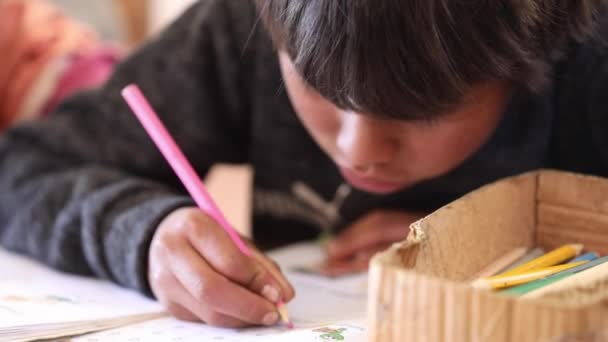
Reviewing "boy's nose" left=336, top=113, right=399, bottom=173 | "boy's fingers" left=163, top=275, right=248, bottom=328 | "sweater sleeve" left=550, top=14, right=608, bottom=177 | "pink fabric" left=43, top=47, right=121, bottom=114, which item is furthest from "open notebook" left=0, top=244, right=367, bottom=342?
"pink fabric" left=43, top=47, right=121, bottom=114

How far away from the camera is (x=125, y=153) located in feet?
2.30

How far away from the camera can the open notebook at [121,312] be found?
45cm

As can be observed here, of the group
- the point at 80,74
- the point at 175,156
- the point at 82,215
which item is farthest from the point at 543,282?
the point at 80,74

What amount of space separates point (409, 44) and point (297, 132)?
36cm

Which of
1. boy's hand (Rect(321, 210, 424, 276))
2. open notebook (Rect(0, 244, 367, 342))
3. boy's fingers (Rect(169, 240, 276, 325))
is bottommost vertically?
boy's hand (Rect(321, 210, 424, 276))

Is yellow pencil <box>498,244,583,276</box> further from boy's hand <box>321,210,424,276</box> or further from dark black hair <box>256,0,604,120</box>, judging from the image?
boy's hand <box>321,210,424,276</box>

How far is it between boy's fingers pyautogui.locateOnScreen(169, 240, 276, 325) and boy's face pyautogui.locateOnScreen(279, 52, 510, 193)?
A: 0.39 feet

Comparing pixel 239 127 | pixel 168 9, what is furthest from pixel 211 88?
pixel 168 9

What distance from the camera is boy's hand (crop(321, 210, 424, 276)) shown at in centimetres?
70

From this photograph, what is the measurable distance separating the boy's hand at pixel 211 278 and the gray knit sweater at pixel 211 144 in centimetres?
8

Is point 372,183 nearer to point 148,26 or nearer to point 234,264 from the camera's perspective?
point 234,264

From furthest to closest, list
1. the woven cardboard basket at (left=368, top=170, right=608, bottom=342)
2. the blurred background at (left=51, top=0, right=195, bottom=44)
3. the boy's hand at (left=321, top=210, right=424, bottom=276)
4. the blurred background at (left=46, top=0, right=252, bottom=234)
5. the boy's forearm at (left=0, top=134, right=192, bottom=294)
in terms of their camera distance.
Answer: the blurred background at (left=51, top=0, right=195, bottom=44) → the blurred background at (left=46, top=0, right=252, bottom=234) → the boy's hand at (left=321, top=210, right=424, bottom=276) → the boy's forearm at (left=0, top=134, right=192, bottom=294) → the woven cardboard basket at (left=368, top=170, right=608, bottom=342)

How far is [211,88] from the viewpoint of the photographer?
2.43 ft

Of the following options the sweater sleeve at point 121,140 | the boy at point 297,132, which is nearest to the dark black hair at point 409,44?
the boy at point 297,132
